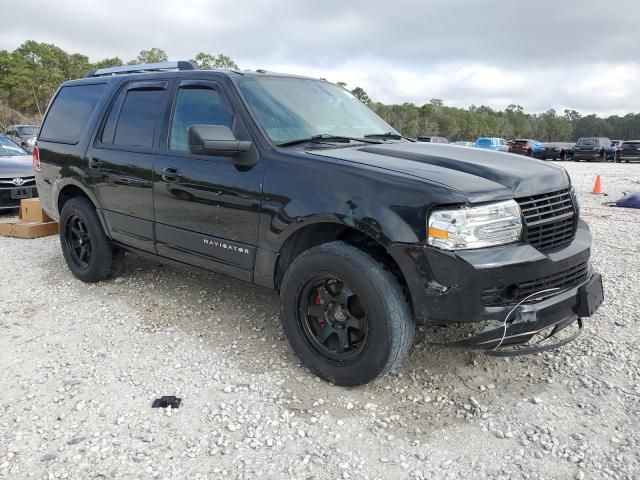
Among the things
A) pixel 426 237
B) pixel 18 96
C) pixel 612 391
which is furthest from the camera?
pixel 18 96

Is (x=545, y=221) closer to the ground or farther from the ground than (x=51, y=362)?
farther from the ground

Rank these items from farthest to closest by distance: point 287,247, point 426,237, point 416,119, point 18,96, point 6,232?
point 416,119 < point 18,96 < point 6,232 < point 287,247 < point 426,237

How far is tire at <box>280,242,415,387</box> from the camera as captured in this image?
8.86 ft

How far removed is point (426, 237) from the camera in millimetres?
2551

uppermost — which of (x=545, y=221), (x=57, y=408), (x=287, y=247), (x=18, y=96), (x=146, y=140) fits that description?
(x=18, y=96)

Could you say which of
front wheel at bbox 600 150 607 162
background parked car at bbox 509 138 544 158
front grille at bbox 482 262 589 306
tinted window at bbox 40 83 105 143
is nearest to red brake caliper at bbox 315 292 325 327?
front grille at bbox 482 262 589 306

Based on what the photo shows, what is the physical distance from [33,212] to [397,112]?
74.0 meters

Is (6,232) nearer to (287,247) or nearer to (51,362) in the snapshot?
(51,362)

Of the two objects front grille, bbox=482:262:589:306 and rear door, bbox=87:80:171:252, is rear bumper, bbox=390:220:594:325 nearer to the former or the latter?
front grille, bbox=482:262:589:306

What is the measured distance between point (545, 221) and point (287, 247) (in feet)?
4.93

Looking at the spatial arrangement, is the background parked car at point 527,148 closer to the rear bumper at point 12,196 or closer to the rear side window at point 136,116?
the rear bumper at point 12,196

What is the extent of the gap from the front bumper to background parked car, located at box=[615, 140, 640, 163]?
3239cm

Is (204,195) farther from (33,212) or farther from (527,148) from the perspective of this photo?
(527,148)

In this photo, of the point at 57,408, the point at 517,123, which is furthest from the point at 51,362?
the point at 517,123
